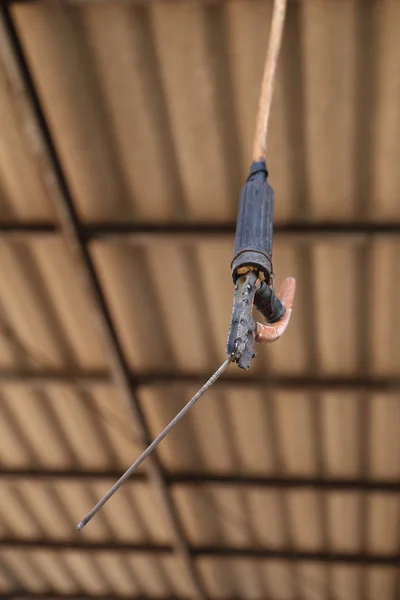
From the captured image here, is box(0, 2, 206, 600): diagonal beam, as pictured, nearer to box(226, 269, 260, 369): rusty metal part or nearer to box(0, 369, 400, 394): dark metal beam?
box(0, 369, 400, 394): dark metal beam

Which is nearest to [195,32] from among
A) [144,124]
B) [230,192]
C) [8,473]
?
[144,124]

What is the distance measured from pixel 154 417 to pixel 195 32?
3.55 metres

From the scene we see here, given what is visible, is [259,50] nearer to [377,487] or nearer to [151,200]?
[151,200]

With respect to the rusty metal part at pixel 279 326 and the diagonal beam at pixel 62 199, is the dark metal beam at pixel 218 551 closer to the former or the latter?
the diagonal beam at pixel 62 199

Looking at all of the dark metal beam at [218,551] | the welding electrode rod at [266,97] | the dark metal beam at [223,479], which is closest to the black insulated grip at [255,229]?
the welding electrode rod at [266,97]

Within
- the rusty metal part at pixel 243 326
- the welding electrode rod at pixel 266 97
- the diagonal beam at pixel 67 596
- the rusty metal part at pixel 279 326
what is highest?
the diagonal beam at pixel 67 596

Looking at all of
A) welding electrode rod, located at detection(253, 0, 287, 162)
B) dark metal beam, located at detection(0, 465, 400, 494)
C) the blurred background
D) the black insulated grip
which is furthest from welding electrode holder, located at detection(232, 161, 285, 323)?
dark metal beam, located at detection(0, 465, 400, 494)

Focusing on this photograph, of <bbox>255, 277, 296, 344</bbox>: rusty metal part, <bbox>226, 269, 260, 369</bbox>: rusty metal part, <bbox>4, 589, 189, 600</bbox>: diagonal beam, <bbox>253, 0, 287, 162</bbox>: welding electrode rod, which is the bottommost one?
<bbox>226, 269, 260, 369</bbox>: rusty metal part

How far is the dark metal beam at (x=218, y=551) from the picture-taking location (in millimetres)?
7453

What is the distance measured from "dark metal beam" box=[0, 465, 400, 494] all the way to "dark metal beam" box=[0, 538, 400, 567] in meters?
1.28

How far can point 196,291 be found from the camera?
5.14 metres

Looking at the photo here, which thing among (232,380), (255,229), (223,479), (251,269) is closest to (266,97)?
(255,229)

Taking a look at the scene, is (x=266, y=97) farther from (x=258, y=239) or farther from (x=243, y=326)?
(x=243, y=326)

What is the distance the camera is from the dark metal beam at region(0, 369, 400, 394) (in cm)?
557
